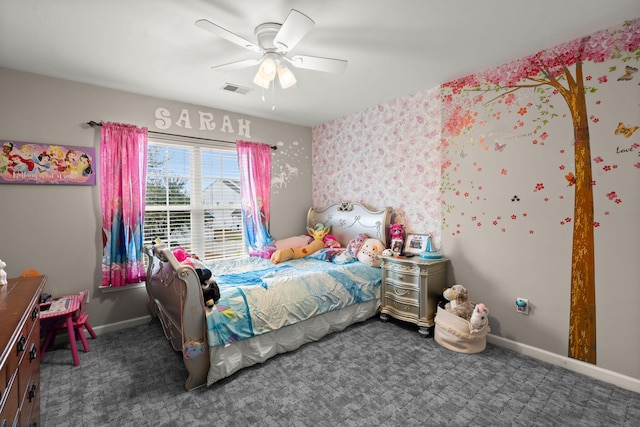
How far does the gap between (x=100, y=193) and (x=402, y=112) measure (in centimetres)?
326

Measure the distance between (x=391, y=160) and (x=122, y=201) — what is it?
2.91 m

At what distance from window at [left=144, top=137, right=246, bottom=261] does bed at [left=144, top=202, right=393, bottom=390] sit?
40cm

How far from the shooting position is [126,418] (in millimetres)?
1803

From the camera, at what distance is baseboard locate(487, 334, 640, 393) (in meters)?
2.06

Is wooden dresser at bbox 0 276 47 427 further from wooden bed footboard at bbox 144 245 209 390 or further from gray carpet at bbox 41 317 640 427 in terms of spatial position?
wooden bed footboard at bbox 144 245 209 390

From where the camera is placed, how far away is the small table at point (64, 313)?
7.76ft

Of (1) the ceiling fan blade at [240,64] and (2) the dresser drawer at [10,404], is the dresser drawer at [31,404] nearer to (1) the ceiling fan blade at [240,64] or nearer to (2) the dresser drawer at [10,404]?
(2) the dresser drawer at [10,404]

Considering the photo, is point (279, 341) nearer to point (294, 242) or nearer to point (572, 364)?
point (294, 242)

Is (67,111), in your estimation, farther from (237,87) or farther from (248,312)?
(248,312)

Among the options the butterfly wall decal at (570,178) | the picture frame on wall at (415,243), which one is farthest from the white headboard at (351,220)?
the butterfly wall decal at (570,178)

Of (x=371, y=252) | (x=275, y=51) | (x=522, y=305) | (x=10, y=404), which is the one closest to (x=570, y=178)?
(x=522, y=305)

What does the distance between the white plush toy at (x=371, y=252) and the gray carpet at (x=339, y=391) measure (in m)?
0.91

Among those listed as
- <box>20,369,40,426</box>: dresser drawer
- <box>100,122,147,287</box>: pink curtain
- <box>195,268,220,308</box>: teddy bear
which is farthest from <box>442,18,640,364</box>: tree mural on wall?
<box>100,122,147,287</box>: pink curtain

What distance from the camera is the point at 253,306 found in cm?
236
